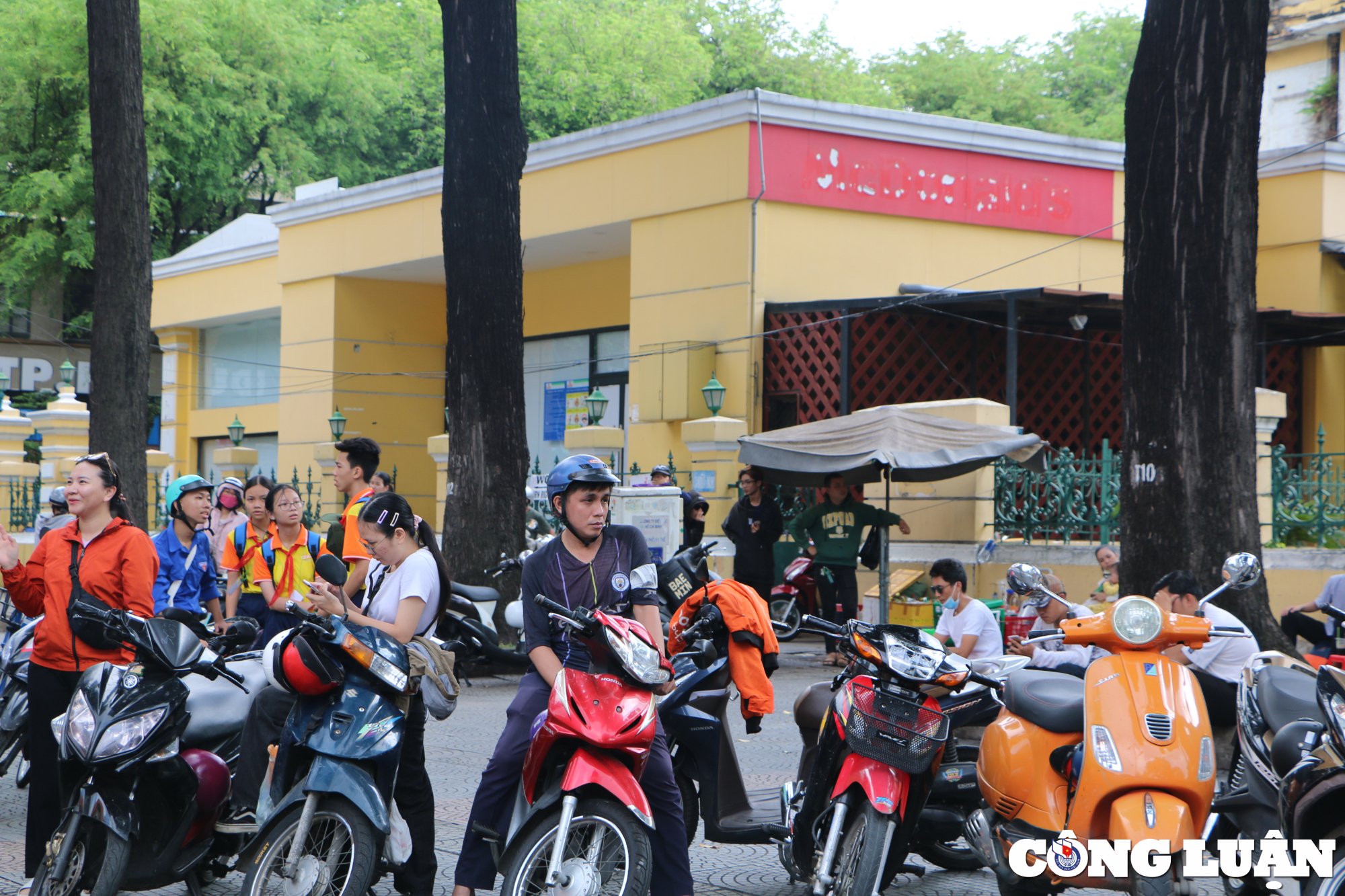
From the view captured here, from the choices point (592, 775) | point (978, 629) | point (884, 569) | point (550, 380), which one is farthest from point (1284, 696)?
point (550, 380)

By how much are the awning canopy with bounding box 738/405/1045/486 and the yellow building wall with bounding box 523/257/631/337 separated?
10969 millimetres

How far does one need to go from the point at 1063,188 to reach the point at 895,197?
2.85 meters

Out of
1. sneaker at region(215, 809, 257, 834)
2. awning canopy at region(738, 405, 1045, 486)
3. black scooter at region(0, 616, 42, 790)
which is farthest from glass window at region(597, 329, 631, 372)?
sneaker at region(215, 809, 257, 834)

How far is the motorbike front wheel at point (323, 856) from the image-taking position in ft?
Answer: 16.7

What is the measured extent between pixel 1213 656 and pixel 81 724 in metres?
4.88

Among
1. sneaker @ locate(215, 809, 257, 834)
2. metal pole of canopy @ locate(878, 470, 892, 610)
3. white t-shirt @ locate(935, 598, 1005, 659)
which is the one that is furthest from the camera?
metal pole of canopy @ locate(878, 470, 892, 610)

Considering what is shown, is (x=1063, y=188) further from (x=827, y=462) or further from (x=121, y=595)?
→ (x=121, y=595)

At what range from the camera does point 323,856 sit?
524 centimetres

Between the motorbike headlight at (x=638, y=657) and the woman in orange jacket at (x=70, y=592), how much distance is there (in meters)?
2.21

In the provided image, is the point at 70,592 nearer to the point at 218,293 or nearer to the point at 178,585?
the point at 178,585

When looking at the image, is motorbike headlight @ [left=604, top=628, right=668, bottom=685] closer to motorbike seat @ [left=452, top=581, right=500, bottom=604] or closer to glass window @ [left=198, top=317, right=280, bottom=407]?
motorbike seat @ [left=452, top=581, right=500, bottom=604]

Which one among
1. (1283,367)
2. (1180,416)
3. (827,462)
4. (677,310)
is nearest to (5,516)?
(677,310)

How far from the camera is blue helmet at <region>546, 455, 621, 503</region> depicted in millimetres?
5293

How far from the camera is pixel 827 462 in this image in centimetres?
1382
